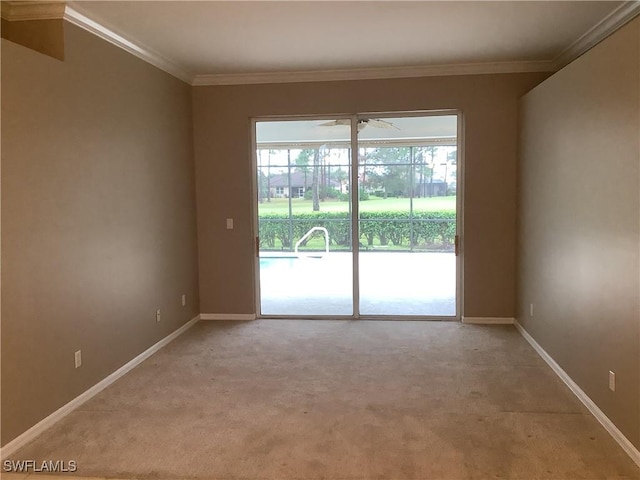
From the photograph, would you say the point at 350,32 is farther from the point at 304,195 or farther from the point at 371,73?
the point at 304,195

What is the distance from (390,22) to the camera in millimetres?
Result: 3650

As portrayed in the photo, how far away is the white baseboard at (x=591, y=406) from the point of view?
264 cm

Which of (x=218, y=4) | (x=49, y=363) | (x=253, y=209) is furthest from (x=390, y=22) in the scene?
(x=49, y=363)

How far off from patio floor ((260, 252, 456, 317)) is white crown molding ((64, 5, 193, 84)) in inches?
86.1

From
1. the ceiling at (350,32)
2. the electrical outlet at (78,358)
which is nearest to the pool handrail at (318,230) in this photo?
the ceiling at (350,32)

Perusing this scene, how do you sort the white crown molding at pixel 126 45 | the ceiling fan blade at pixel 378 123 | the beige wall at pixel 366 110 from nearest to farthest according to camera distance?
1. the white crown molding at pixel 126 45
2. the beige wall at pixel 366 110
3. the ceiling fan blade at pixel 378 123

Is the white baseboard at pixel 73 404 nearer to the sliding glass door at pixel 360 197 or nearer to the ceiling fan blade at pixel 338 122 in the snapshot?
the sliding glass door at pixel 360 197

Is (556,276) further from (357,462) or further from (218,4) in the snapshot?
(218,4)

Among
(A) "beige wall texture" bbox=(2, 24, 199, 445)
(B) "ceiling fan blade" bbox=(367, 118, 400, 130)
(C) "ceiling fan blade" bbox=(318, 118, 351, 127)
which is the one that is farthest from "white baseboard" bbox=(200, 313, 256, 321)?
(B) "ceiling fan blade" bbox=(367, 118, 400, 130)

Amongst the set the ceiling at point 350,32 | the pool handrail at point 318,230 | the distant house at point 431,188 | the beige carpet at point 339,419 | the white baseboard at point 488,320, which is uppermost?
the ceiling at point 350,32

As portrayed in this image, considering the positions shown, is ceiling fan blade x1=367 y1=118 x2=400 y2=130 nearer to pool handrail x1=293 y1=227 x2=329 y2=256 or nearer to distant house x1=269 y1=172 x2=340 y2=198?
distant house x1=269 y1=172 x2=340 y2=198

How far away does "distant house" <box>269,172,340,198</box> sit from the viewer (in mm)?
5801

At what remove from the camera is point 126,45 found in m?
3.94

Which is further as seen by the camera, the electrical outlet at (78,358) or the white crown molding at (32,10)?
the electrical outlet at (78,358)
